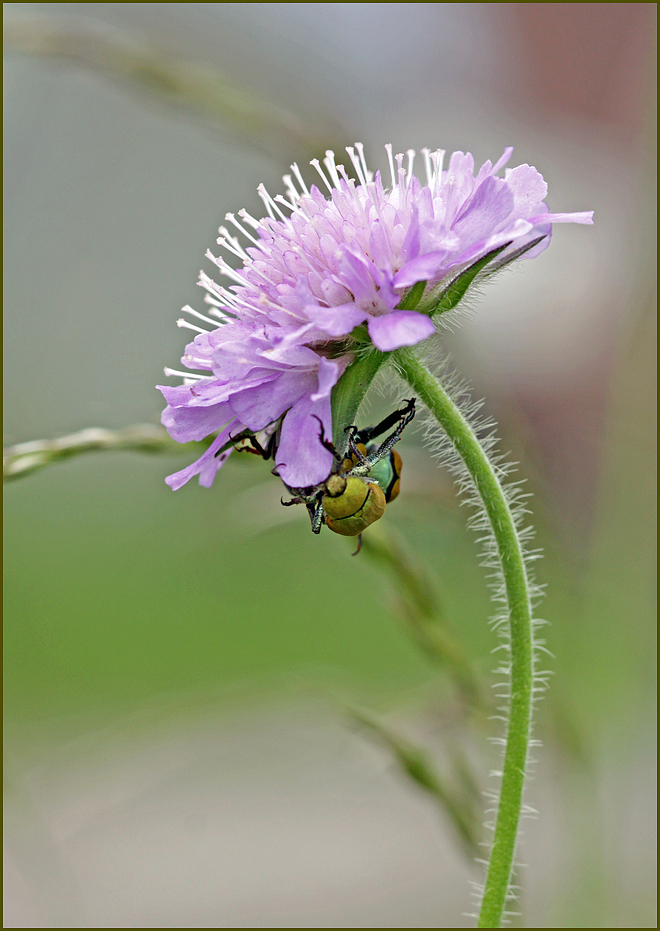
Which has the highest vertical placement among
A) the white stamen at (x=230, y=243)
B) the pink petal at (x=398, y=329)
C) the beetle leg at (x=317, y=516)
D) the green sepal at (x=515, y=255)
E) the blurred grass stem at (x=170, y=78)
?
the blurred grass stem at (x=170, y=78)

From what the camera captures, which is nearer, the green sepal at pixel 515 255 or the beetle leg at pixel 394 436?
the green sepal at pixel 515 255

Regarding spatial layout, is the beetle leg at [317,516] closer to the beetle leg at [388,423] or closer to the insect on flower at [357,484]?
the insect on flower at [357,484]

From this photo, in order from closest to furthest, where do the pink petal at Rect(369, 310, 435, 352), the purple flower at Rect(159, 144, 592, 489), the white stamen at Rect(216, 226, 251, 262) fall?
the pink petal at Rect(369, 310, 435, 352) → the purple flower at Rect(159, 144, 592, 489) → the white stamen at Rect(216, 226, 251, 262)

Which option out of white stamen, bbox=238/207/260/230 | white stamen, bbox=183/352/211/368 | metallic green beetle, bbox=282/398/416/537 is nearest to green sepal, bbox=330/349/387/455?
metallic green beetle, bbox=282/398/416/537

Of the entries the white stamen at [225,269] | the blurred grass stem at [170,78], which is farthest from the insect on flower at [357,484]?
the blurred grass stem at [170,78]

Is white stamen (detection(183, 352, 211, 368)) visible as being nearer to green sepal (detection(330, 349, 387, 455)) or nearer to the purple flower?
the purple flower

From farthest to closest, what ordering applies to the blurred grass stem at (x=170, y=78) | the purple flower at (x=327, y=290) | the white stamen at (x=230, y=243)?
the blurred grass stem at (x=170, y=78) < the white stamen at (x=230, y=243) < the purple flower at (x=327, y=290)
